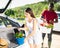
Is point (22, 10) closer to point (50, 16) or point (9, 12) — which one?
point (9, 12)

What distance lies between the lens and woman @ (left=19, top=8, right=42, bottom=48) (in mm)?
3348

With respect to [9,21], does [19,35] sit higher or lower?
lower

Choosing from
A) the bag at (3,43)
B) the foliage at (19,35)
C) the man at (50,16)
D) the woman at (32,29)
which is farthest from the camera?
the man at (50,16)

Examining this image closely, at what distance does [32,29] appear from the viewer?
133 inches

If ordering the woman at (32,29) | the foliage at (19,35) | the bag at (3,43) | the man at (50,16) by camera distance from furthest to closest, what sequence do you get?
the man at (50,16) < the foliage at (19,35) < the woman at (32,29) < the bag at (3,43)

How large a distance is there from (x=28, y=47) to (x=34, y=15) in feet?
1.50

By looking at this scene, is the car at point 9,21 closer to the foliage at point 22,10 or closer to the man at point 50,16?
the foliage at point 22,10

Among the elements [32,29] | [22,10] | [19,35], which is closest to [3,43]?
[19,35]

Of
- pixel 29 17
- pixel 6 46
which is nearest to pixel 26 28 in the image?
pixel 29 17

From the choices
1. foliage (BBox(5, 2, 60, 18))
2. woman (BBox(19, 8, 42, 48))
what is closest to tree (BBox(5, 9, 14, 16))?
foliage (BBox(5, 2, 60, 18))

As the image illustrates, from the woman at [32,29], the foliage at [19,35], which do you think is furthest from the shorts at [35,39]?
the foliage at [19,35]

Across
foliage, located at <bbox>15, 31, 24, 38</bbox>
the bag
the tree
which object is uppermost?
the tree

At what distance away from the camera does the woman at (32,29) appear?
3348 mm

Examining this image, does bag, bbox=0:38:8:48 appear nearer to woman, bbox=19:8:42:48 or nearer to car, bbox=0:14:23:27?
car, bbox=0:14:23:27
